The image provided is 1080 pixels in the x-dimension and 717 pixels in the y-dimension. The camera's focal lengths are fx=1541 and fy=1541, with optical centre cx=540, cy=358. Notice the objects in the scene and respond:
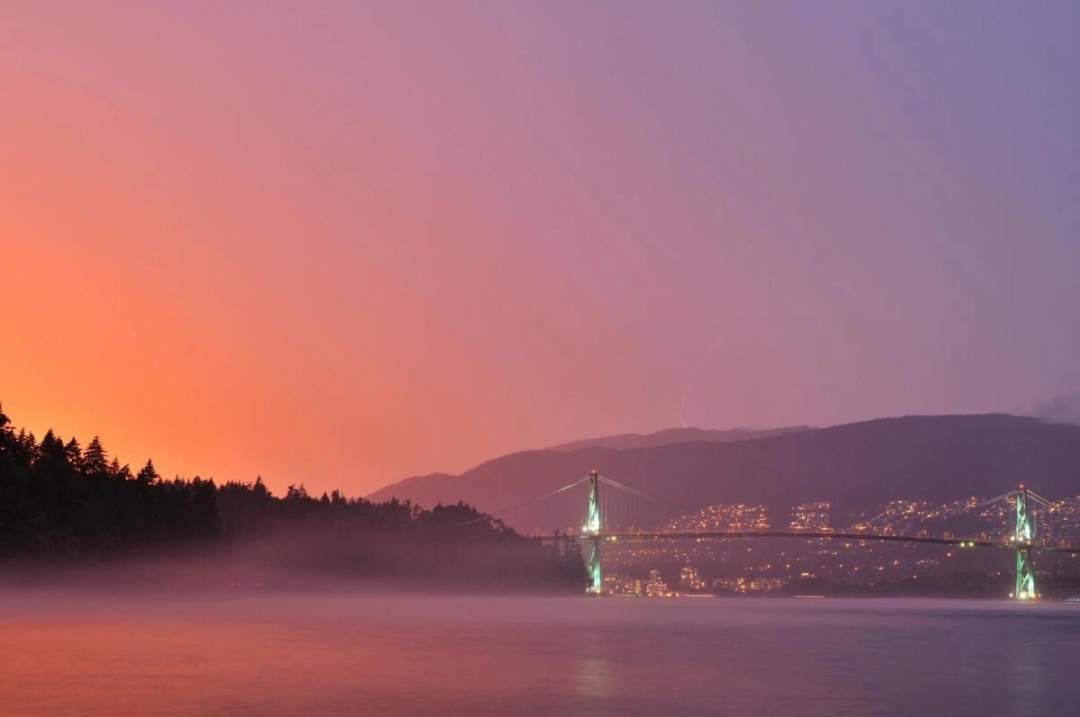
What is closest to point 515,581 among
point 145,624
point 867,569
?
point 867,569

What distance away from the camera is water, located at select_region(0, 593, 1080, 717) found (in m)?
21.8

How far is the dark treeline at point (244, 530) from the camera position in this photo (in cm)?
10062

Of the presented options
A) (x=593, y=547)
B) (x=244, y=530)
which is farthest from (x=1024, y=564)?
(x=244, y=530)

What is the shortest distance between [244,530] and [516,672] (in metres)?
120

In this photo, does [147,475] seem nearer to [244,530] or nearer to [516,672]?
[244,530]

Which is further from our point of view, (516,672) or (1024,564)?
(1024,564)

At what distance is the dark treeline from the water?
171 ft

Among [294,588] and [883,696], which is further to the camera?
[294,588]

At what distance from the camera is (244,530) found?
478 feet

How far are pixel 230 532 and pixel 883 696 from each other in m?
121

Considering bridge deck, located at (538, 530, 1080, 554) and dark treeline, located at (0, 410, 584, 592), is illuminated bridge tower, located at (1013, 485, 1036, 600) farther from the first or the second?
dark treeline, located at (0, 410, 584, 592)

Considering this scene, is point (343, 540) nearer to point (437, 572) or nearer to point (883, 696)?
point (437, 572)

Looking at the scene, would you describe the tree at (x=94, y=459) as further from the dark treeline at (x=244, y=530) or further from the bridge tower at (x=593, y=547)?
the bridge tower at (x=593, y=547)

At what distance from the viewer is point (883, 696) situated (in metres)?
24.0
